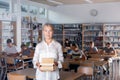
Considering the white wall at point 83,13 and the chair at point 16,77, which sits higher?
the white wall at point 83,13

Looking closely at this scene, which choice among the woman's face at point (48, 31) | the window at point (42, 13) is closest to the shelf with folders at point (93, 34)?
the window at point (42, 13)

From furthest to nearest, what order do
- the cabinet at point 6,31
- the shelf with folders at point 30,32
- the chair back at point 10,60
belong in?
the shelf with folders at point 30,32
the cabinet at point 6,31
the chair back at point 10,60

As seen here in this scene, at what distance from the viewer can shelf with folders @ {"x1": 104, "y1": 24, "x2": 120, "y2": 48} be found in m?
10.9

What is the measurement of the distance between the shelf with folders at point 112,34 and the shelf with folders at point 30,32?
3522 millimetres

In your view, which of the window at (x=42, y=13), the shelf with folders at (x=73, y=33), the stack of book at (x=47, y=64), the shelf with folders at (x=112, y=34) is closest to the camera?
the stack of book at (x=47, y=64)

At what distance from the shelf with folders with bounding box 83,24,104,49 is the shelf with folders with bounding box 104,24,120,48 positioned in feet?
0.84

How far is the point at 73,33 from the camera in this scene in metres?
11.9

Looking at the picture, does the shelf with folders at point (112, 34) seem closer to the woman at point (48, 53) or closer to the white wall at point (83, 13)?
the white wall at point (83, 13)

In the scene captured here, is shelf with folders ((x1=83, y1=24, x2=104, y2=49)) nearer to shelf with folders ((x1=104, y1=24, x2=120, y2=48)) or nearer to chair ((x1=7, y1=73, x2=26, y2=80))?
shelf with folders ((x1=104, y1=24, x2=120, y2=48))

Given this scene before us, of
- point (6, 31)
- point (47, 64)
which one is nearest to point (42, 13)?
point (6, 31)

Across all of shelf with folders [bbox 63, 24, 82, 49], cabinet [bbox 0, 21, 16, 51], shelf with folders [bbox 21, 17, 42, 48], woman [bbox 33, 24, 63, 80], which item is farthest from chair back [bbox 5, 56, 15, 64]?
shelf with folders [bbox 63, 24, 82, 49]

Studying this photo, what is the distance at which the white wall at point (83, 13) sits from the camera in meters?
11.1

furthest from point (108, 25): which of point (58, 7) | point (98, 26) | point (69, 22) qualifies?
point (58, 7)

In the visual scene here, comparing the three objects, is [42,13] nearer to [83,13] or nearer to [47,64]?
[83,13]
